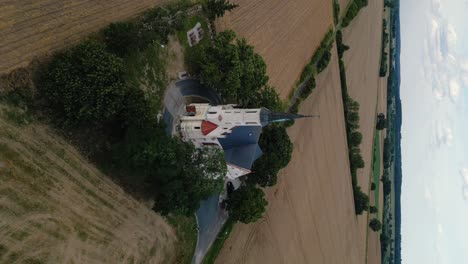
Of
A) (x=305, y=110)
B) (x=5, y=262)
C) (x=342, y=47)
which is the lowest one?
(x=5, y=262)

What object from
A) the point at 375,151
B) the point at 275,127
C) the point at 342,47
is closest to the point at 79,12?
the point at 275,127

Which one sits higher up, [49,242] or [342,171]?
[342,171]

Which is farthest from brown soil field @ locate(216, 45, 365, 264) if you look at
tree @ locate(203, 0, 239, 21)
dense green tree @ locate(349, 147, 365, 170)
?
tree @ locate(203, 0, 239, 21)

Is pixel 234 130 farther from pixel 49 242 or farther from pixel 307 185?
pixel 307 185

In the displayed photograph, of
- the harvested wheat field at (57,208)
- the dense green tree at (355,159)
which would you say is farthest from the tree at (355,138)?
the harvested wheat field at (57,208)

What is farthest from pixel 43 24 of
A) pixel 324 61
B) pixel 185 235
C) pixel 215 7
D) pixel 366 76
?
pixel 366 76

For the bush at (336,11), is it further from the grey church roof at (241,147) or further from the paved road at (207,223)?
the paved road at (207,223)

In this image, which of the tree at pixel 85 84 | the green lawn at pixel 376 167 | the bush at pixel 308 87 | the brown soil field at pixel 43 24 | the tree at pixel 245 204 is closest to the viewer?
the brown soil field at pixel 43 24
